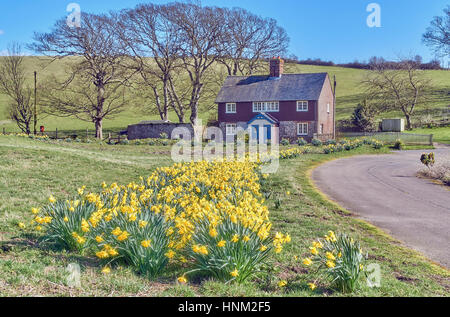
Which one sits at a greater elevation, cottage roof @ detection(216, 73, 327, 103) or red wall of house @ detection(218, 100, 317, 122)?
cottage roof @ detection(216, 73, 327, 103)

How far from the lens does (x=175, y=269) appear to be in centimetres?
639

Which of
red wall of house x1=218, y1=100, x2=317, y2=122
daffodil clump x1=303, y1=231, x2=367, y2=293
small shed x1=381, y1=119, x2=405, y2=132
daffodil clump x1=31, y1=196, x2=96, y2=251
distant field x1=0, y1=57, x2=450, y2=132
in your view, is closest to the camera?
daffodil clump x1=303, y1=231, x2=367, y2=293

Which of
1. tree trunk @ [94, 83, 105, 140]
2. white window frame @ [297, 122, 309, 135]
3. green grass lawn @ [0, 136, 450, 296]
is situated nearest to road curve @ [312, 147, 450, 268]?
green grass lawn @ [0, 136, 450, 296]

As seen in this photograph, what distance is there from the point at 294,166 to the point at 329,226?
1293 centimetres

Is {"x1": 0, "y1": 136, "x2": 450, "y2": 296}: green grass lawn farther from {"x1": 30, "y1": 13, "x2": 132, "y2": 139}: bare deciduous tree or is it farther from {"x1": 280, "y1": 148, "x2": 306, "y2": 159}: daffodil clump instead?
{"x1": 30, "y1": 13, "x2": 132, "y2": 139}: bare deciduous tree

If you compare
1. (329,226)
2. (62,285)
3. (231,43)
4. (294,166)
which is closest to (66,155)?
(294,166)

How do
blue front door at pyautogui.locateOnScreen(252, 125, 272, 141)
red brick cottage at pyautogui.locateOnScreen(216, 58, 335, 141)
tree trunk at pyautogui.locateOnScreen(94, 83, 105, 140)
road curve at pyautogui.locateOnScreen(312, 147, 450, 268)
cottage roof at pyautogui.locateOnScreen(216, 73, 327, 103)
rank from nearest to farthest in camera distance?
road curve at pyautogui.locateOnScreen(312, 147, 450, 268) → tree trunk at pyautogui.locateOnScreen(94, 83, 105, 140) → red brick cottage at pyautogui.locateOnScreen(216, 58, 335, 141) → blue front door at pyautogui.locateOnScreen(252, 125, 272, 141) → cottage roof at pyautogui.locateOnScreen(216, 73, 327, 103)

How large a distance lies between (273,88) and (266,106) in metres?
2.32

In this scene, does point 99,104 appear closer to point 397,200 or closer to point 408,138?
point 408,138

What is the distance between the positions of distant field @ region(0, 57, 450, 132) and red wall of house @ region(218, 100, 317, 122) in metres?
9.04

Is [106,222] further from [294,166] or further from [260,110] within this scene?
[260,110]

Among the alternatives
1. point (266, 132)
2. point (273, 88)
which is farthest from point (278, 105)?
point (266, 132)

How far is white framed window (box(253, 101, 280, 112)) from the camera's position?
1984 inches
